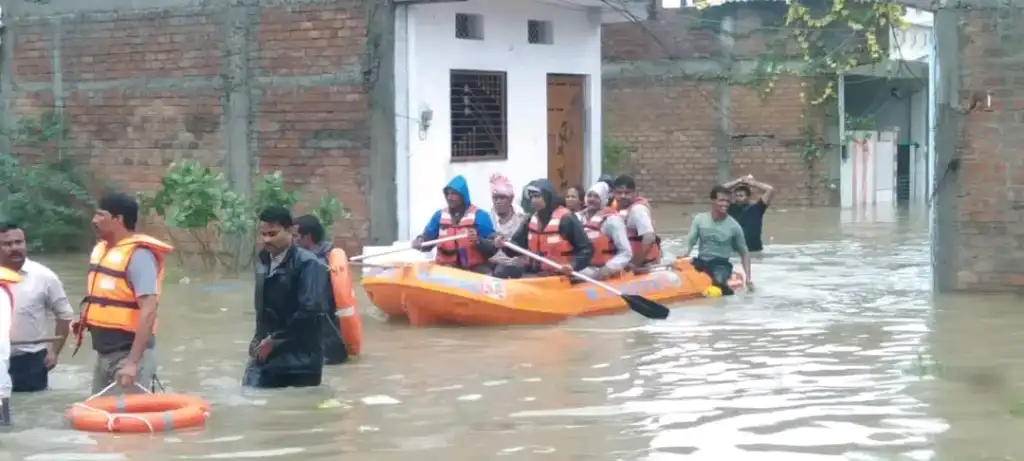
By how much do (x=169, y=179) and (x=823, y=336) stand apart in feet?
26.8

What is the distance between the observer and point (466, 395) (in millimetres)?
9297

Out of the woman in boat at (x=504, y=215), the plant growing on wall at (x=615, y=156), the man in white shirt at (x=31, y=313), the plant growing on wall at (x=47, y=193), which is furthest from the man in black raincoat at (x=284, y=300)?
the plant growing on wall at (x=615, y=156)

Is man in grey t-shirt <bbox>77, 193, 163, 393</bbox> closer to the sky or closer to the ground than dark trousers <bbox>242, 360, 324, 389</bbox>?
closer to the sky

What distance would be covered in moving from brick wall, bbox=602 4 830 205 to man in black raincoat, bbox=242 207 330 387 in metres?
19.3

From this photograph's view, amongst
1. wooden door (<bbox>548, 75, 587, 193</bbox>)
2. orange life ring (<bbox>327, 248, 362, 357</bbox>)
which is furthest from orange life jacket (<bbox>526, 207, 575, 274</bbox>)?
wooden door (<bbox>548, 75, 587, 193</bbox>)

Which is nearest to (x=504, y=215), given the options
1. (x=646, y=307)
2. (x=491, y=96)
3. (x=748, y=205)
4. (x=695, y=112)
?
(x=646, y=307)

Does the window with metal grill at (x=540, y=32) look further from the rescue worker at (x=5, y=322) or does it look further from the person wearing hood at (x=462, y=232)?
the rescue worker at (x=5, y=322)

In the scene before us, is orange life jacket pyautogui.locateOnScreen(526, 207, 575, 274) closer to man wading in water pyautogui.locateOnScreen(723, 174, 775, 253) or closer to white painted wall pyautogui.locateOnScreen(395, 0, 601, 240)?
white painted wall pyautogui.locateOnScreen(395, 0, 601, 240)

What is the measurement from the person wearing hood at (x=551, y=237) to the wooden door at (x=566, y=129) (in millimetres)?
7058

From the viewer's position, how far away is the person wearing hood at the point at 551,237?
1304 cm

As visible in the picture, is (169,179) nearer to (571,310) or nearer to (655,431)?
(571,310)

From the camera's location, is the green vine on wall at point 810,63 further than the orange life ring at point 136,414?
Yes

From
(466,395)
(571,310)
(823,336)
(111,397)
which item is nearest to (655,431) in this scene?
(466,395)

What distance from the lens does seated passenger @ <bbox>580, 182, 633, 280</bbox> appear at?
1331 centimetres
